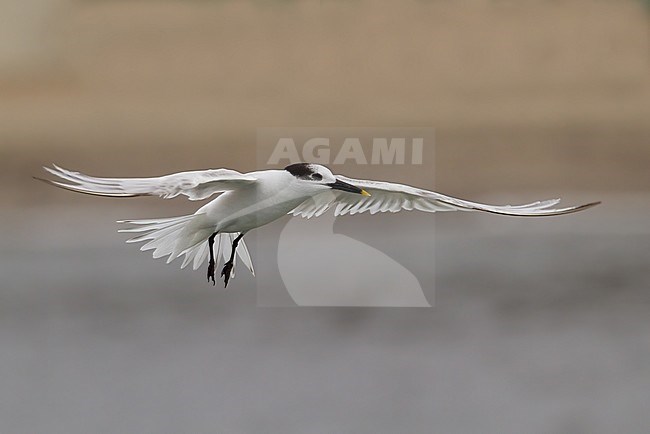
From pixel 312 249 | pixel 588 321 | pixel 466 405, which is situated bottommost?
pixel 466 405

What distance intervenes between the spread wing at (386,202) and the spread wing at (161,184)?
16 cm

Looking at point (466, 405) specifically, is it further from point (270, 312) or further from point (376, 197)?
point (376, 197)

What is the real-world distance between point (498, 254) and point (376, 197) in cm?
344

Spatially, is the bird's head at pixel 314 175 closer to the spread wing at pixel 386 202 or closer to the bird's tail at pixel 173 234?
the spread wing at pixel 386 202

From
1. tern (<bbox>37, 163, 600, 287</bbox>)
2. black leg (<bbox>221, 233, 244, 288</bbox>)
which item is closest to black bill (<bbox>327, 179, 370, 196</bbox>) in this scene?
tern (<bbox>37, 163, 600, 287</bbox>)

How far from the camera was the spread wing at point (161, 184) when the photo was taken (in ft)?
3.69

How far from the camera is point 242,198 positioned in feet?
4.53

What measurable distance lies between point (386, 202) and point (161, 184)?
45 cm

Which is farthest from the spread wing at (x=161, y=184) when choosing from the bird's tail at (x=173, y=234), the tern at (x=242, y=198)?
the bird's tail at (x=173, y=234)

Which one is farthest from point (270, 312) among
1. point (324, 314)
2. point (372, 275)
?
point (372, 275)

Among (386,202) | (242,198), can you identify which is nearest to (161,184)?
(242,198)

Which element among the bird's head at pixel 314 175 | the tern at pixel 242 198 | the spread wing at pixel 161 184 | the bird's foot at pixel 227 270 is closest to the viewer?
the spread wing at pixel 161 184

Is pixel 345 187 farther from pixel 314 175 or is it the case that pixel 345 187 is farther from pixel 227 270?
pixel 227 270

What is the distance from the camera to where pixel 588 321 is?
498 centimetres
